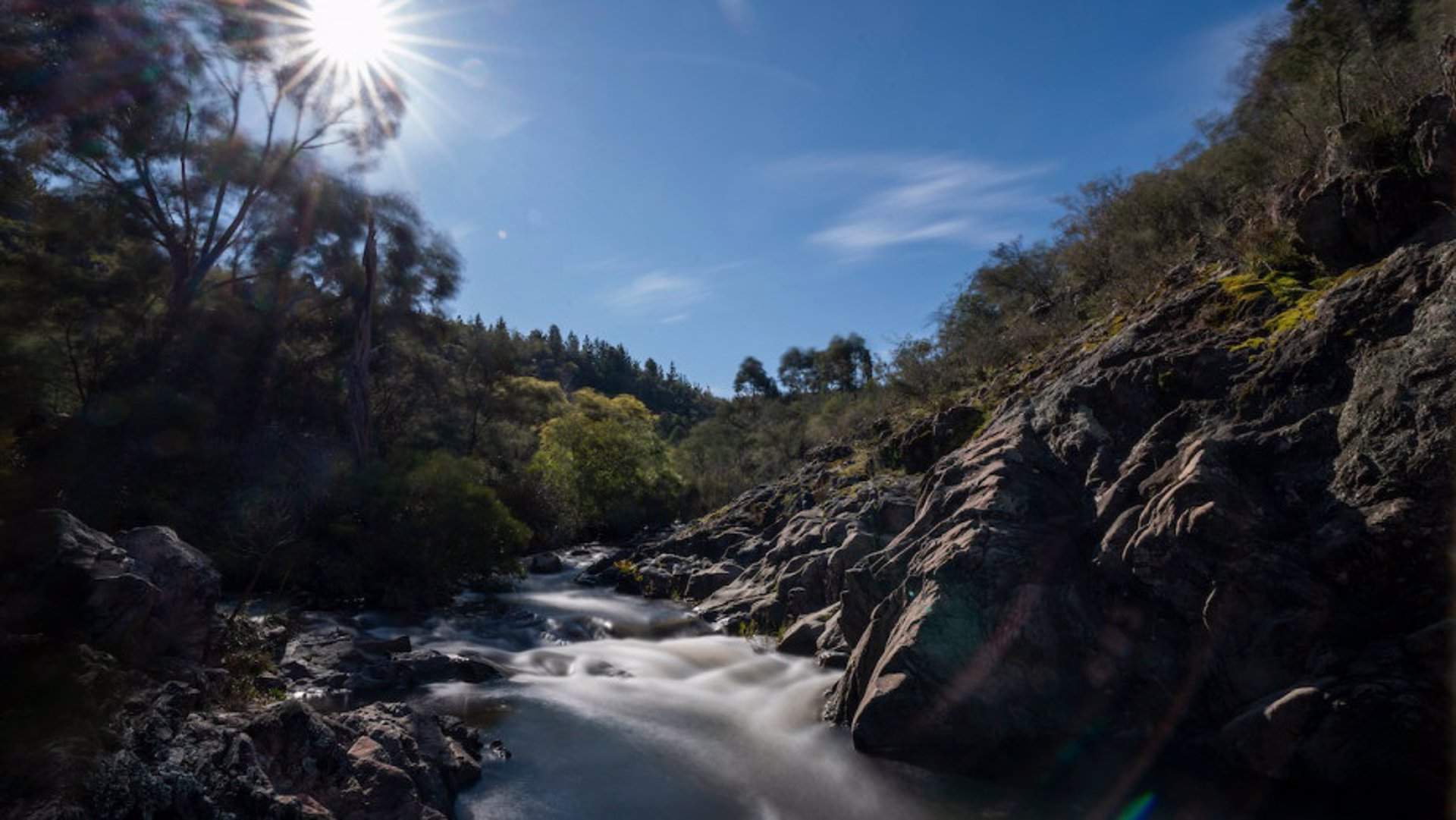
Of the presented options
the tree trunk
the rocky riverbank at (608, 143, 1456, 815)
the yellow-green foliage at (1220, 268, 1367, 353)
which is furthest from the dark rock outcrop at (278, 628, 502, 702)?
the tree trunk

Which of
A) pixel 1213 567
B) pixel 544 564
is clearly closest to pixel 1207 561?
pixel 1213 567

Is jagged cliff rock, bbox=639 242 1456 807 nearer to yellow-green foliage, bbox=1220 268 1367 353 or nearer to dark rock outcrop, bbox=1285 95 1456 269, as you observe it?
yellow-green foliage, bbox=1220 268 1367 353

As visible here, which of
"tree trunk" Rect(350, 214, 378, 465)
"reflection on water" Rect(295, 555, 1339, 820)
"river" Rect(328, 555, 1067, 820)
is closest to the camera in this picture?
"reflection on water" Rect(295, 555, 1339, 820)

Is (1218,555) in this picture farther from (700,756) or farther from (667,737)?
(667,737)

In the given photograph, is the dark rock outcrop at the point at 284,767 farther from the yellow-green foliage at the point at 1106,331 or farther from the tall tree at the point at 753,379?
the tall tree at the point at 753,379

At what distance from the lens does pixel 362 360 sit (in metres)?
28.0

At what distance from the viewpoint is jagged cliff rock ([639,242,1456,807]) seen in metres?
5.63

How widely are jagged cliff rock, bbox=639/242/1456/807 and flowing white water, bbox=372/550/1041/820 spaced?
729mm

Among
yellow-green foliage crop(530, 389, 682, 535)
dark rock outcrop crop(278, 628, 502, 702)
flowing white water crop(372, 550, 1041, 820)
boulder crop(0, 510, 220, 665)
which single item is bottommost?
flowing white water crop(372, 550, 1041, 820)

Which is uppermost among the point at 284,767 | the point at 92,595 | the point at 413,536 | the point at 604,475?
the point at 604,475

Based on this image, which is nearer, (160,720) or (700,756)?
(160,720)

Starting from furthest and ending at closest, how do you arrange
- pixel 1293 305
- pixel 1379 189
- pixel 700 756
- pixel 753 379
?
1. pixel 753 379
2. pixel 700 756
3. pixel 1293 305
4. pixel 1379 189

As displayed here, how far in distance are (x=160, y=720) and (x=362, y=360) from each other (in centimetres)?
2611

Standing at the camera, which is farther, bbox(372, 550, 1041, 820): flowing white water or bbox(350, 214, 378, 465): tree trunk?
bbox(350, 214, 378, 465): tree trunk
